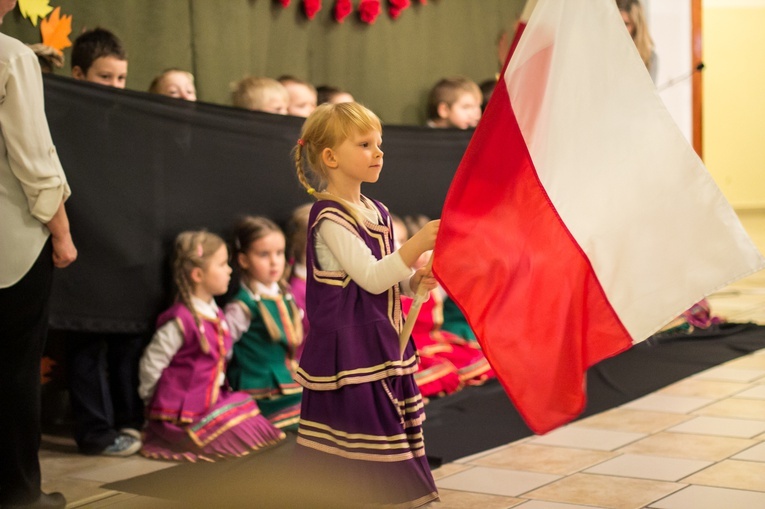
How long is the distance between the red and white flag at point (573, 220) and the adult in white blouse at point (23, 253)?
1.33m

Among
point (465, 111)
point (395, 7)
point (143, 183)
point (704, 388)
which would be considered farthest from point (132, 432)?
point (395, 7)

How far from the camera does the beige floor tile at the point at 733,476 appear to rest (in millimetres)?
3514

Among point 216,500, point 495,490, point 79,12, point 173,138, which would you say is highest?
point 79,12

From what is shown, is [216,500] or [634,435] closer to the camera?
[216,500]

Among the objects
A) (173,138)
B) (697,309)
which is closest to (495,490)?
(173,138)

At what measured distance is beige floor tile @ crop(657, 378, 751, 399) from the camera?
16.3 feet

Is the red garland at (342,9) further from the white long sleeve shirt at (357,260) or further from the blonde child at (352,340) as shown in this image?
the white long sleeve shirt at (357,260)

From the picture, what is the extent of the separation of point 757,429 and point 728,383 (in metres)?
0.93

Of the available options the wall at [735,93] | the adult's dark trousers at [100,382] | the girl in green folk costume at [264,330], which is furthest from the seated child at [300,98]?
the wall at [735,93]

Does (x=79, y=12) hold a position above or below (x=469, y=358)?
above

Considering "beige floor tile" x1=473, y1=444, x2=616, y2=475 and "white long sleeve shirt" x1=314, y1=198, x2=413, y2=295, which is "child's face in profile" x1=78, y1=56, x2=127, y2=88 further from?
"beige floor tile" x1=473, y1=444, x2=616, y2=475

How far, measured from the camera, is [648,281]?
7.98 ft

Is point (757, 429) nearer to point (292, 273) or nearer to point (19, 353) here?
point (292, 273)

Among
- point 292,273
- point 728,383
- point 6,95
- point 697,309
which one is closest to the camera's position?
point 6,95
